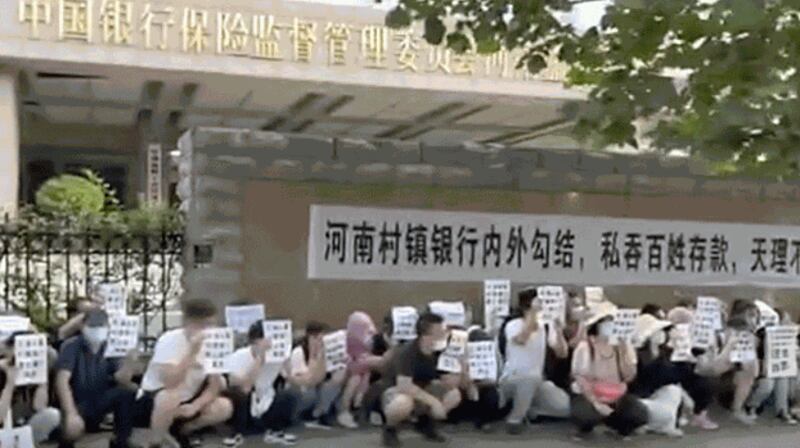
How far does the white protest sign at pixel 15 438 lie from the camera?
6223 mm

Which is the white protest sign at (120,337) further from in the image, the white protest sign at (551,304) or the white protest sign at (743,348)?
the white protest sign at (743,348)

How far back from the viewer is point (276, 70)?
19000mm

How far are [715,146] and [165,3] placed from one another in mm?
15740

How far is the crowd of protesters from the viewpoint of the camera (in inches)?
268

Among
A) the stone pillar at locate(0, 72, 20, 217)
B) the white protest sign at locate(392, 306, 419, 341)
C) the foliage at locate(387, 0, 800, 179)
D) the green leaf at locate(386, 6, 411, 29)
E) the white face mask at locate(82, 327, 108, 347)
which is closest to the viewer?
the foliage at locate(387, 0, 800, 179)

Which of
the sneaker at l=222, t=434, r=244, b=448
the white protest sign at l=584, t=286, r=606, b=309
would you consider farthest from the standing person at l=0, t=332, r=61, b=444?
the white protest sign at l=584, t=286, r=606, b=309

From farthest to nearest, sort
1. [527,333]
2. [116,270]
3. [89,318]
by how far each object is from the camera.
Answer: [116,270] < [527,333] < [89,318]

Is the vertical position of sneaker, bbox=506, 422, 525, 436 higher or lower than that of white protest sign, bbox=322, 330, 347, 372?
lower

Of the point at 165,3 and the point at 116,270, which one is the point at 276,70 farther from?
the point at 116,270

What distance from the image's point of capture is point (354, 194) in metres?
8.66

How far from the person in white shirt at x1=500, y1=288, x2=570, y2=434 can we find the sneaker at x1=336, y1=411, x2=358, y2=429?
1170 millimetres

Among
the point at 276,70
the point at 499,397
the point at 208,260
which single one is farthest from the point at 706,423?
the point at 276,70

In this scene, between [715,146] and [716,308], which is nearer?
[715,146]

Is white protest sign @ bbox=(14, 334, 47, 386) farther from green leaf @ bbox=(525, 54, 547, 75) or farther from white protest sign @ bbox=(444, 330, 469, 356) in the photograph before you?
green leaf @ bbox=(525, 54, 547, 75)
